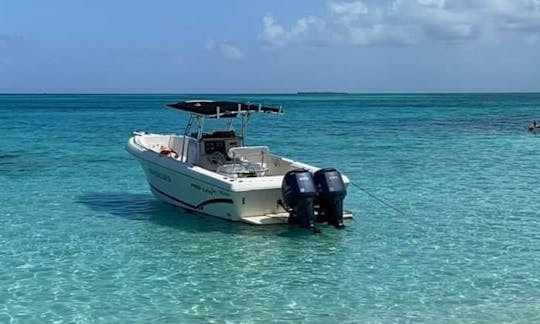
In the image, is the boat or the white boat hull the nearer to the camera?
the boat

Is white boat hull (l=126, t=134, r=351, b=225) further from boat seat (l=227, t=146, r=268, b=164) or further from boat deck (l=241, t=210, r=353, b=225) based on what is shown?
boat seat (l=227, t=146, r=268, b=164)

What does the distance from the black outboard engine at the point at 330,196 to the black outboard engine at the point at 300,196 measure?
0.73 feet

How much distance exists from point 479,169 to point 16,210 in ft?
44.6

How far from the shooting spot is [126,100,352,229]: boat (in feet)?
41.4

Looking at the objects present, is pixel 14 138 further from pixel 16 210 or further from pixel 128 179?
pixel 16 210

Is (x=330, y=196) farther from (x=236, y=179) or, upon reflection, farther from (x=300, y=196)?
(x=236, y=179)

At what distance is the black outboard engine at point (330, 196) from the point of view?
12680 millimetres

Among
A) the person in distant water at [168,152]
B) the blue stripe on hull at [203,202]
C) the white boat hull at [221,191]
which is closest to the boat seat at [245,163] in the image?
the white boat hull at [221,191]

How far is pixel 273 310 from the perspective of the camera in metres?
8.75

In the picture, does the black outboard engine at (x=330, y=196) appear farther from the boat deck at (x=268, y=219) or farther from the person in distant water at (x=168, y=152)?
the person in distant water at (x=168, y=152)

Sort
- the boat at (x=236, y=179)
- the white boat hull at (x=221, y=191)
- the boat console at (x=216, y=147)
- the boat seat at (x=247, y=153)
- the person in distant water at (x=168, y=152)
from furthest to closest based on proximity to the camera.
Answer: the person in distant water at (x=168, y=152) → the boat console at (x=216, y=147) → the boat seat at (x=247, y=153) → the white boat hull at (x=221, y=191) → the boat at (x=236, y=179)

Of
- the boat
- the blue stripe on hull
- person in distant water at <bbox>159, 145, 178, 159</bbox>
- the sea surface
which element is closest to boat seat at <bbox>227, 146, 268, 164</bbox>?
the boat

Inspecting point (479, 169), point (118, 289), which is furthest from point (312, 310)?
point (479, 169)

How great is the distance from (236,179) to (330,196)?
1.69 meters
